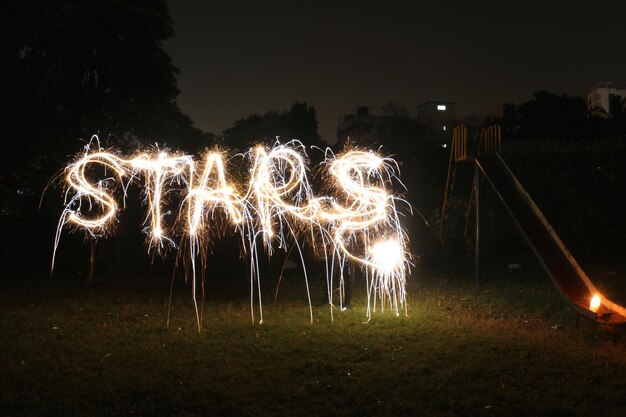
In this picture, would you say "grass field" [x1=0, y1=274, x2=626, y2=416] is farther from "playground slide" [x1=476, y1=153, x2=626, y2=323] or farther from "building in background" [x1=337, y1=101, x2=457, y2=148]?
"building in background" [x1=337, y1=101, x2=457, y2=148]

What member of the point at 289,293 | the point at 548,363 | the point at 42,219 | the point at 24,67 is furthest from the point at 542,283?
the point at 24,67

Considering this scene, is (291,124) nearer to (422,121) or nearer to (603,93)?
(422,121)

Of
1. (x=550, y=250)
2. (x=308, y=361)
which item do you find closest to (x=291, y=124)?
(x=550, y=250)

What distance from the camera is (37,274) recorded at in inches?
602

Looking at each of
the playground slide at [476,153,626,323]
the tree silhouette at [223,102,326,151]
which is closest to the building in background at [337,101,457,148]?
the tree silhouette at [223,102,326,151]

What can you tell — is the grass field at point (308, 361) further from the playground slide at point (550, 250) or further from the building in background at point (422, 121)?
the building in background at point (422, 121)

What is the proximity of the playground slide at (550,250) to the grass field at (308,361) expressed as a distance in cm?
33

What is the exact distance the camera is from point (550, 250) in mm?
11766

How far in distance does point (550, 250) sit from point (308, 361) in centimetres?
635

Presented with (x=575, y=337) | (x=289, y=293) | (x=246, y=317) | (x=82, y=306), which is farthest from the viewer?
(x=289, y=293)

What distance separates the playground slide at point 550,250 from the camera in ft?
29.8

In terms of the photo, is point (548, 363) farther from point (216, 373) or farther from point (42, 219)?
point (42, 219)

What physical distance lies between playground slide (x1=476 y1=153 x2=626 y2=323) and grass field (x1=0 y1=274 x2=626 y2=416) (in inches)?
13.1

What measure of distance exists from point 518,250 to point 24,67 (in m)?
15.2
